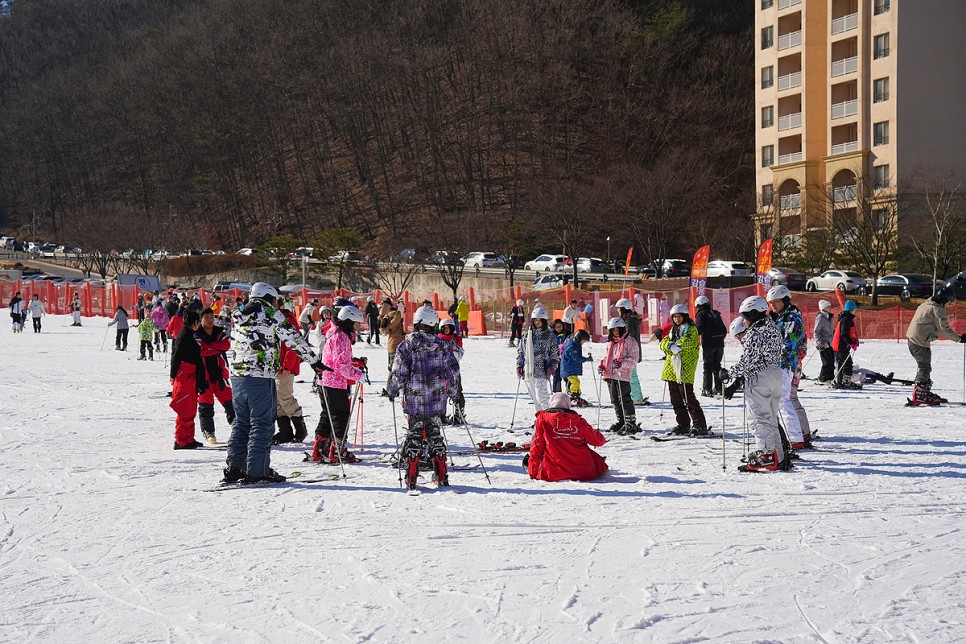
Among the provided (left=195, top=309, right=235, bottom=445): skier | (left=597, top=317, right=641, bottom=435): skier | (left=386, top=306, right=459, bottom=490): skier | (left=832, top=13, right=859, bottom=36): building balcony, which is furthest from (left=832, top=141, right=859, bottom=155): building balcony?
(left=386, top=306, right=459, bottom=490): skier

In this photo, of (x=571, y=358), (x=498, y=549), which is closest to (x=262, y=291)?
(x=498, y=549)

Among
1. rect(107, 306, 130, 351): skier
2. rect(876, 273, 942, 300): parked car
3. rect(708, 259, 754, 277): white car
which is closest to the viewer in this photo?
rect(107, 306, 130, 351): skier

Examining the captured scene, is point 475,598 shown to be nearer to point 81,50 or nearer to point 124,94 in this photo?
point 124,94

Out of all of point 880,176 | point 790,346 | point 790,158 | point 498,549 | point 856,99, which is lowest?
point 498,549

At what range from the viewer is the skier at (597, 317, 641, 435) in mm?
11250

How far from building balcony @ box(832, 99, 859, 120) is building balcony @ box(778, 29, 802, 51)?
4608 mm

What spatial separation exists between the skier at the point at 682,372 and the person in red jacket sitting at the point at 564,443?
8.86 feet

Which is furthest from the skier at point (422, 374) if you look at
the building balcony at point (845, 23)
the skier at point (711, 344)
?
the building balcony at point (845, 23)

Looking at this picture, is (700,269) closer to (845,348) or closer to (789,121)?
(845,348)

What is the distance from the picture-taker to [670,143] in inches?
2830

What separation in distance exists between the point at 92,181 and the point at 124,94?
33.6ft

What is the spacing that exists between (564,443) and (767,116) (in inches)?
2090

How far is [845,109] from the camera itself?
170 ft

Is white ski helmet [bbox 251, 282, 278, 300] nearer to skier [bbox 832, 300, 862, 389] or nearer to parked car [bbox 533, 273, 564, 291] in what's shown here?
skier [bbox 832, 300, 862, 389]
